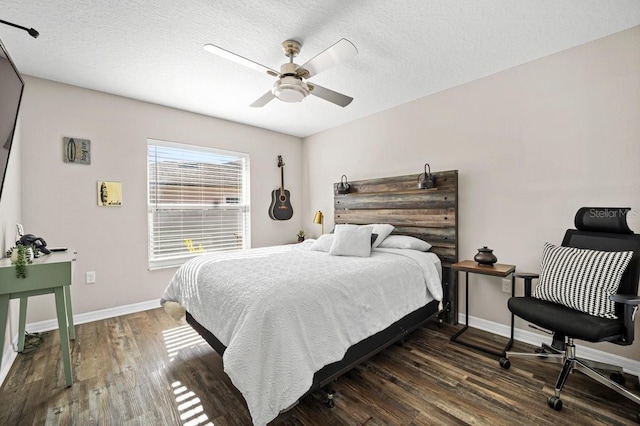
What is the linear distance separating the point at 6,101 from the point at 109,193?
71.7 inches

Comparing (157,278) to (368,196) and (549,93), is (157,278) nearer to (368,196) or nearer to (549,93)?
(368,196)

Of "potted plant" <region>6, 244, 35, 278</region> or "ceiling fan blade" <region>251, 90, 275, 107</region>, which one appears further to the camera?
"ceiling fan blade" <region>251, 90, 275, 107</region>

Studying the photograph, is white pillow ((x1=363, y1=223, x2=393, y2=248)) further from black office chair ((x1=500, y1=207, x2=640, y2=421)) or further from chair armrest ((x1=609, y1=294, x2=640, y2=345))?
chair armrest ((x1=609, y1=294, x2=640, y2=345))

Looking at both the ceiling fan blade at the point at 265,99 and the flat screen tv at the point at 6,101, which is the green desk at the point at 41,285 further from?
the ceiling fan blade at the point at 265,99

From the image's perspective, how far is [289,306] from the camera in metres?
1.58

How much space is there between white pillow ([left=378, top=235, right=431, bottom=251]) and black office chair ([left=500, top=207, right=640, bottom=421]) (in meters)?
1.00

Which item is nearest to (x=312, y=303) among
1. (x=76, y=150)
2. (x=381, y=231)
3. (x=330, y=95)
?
(x=330, y=95)

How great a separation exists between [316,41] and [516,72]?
1939mm

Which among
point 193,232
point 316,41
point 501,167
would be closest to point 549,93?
point 501,167

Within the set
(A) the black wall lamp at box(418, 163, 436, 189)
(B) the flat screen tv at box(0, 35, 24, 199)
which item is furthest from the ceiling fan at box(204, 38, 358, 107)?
(A) the black wall lamp at box(418, 163, 436, 189)

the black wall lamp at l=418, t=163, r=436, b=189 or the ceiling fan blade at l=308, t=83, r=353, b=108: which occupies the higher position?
the ceiling fan blade at l=308, t=83, r=353, b=108

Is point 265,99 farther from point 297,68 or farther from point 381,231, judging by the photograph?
point 381,231

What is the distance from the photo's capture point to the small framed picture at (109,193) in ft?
10.2

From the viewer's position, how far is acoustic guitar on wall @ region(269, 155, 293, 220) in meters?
4.61
